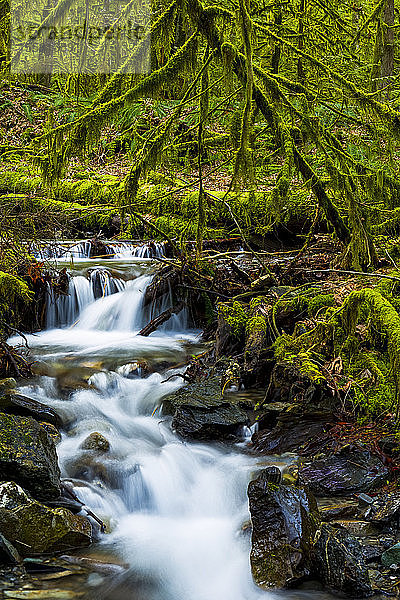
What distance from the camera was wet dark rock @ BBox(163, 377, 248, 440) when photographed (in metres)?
5.61

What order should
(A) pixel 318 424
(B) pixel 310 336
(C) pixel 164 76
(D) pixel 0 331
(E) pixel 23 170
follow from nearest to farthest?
(C) pixel 164 76 → (A) pixel 318 424 → (B) pixel 310 336 → (D) pixel 0 331 → (E) pixel 23 170

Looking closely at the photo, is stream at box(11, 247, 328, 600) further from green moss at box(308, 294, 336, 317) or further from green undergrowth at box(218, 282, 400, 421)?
green moss at box(308, 294, 336, 317)

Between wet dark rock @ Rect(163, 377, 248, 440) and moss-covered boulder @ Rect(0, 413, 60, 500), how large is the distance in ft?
5.01

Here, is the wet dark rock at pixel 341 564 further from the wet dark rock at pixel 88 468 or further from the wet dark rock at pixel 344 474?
the wet dark rock at pixel 88 468

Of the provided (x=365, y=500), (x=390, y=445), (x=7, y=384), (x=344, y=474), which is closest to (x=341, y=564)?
(x=365, y=500)

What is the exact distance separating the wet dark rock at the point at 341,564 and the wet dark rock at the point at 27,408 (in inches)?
131

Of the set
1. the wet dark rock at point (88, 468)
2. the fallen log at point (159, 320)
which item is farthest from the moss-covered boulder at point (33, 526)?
the fallen log at point (159, 320)

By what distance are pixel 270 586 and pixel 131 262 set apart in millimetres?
7953

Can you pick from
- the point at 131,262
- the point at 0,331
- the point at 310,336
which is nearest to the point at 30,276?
the point at 0,331

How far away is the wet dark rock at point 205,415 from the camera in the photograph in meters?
5.61

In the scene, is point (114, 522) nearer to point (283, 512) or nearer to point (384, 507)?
point (283, 512)

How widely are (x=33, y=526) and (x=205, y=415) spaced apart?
2267 millimetres

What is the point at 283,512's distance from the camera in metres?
3.75

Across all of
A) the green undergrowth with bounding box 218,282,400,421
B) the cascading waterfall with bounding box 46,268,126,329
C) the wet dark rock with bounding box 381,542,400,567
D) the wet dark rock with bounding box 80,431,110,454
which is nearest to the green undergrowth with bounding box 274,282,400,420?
the green undergrowth with bounding box 218,282,400,421
